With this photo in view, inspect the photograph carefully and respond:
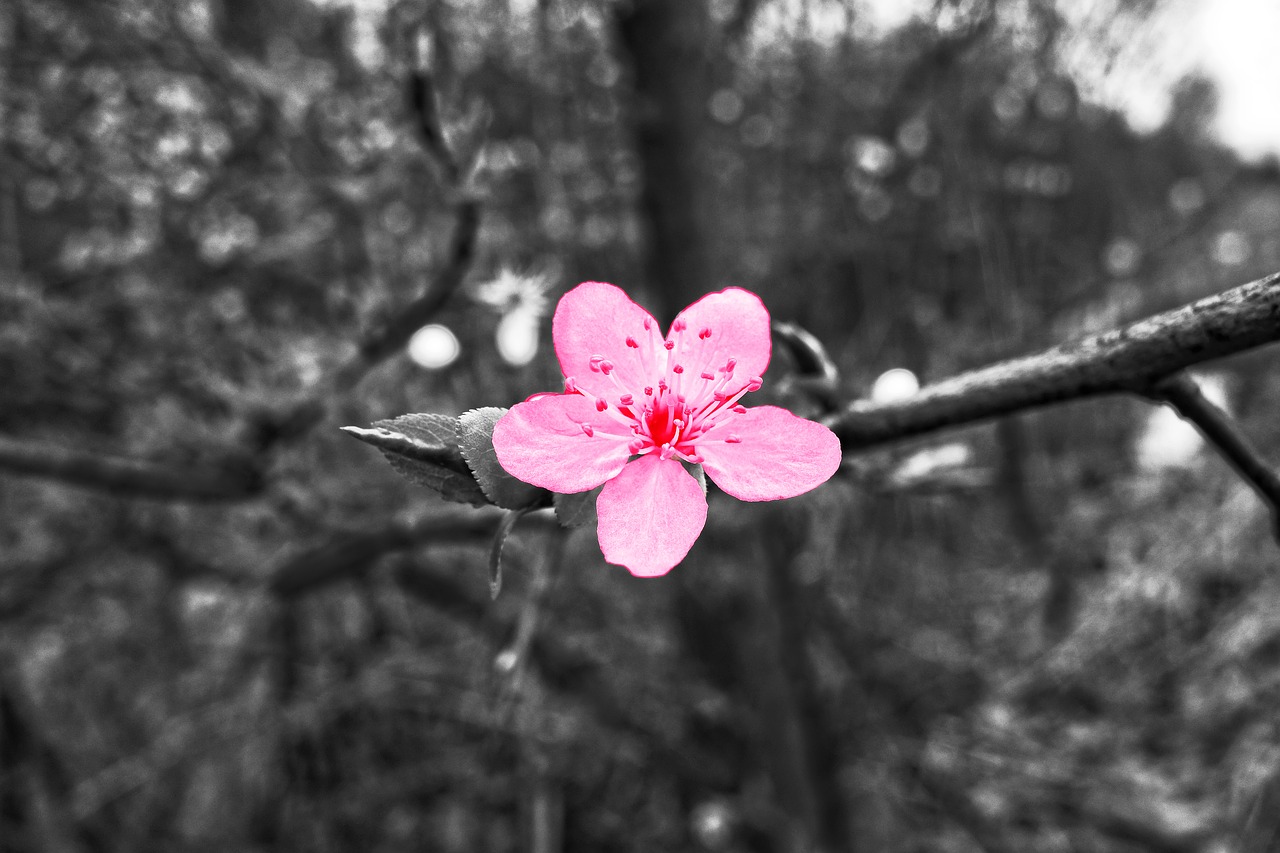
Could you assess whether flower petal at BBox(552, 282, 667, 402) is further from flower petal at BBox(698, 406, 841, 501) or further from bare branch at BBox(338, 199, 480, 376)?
bare branch at BBox(338, 199, 480, 376)

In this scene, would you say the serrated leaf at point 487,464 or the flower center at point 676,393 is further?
the flower center at point 676,393

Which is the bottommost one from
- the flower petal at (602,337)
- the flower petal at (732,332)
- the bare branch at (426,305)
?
the flower petal at (602,337)

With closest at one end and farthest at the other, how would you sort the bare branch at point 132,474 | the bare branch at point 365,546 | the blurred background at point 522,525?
1. the bare branch at point 365,546
2. the bare branch at point 132,474
3. the blurred background at point 522,525

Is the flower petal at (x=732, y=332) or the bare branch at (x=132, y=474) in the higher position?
the flower petal at (x=732, y=332)

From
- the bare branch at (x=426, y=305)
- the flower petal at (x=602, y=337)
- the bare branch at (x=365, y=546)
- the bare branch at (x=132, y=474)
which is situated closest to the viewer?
the flower petal at (x=602, y=337)

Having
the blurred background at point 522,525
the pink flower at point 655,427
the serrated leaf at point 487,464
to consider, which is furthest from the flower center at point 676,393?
the blurred background at point 522,525

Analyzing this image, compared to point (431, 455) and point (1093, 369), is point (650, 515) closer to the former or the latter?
point (431, 455)

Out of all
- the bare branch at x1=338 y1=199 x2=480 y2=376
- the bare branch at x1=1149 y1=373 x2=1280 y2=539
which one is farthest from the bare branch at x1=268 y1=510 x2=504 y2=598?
the bare branch at x1=1149 y1=373 x2=1280 y2=539

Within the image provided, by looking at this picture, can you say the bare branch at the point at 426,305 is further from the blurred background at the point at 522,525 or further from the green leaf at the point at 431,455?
the green leaf at the point at 431,455
